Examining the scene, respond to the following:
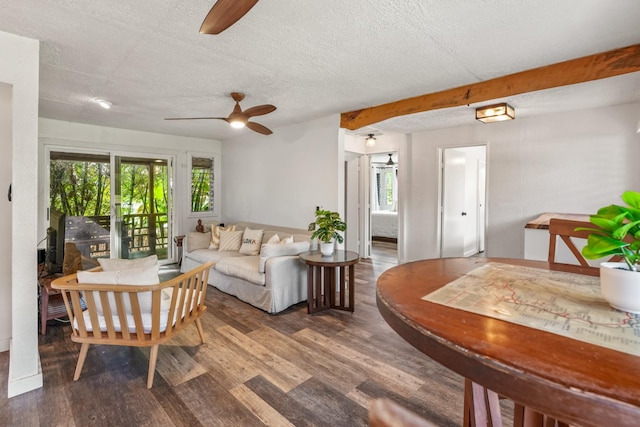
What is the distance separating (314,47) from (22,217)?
232 cm

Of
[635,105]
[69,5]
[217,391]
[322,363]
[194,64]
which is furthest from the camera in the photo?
[635,105]

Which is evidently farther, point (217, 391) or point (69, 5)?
point (217, 391)

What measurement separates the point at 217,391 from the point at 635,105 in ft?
17.0

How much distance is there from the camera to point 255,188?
5539 millimetres

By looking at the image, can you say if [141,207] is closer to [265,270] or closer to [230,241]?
[230,241]

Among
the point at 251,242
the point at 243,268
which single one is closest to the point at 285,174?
the point at 251,242

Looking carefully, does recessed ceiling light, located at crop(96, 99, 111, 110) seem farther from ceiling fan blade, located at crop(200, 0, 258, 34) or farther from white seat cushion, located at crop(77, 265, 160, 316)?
ceiling fan blade, located at crop(200, 0, 258, 34)

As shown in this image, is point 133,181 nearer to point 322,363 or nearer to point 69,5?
point 69,5

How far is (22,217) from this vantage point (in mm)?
2051

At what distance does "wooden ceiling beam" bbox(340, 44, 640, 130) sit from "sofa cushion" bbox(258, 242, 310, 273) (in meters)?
1.76

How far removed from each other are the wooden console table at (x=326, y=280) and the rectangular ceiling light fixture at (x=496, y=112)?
7.37ft

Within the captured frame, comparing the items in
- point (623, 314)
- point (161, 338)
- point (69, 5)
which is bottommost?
point (161, 338)

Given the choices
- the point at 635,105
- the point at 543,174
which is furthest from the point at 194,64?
the point at 635,105

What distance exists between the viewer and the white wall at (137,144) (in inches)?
178
